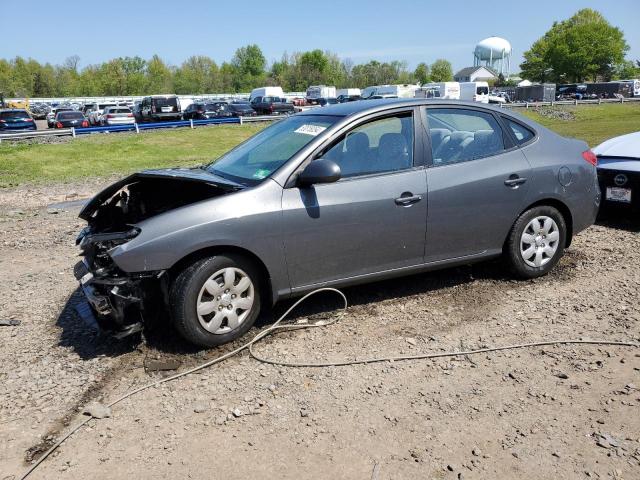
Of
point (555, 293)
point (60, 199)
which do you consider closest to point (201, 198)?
point (555, 293)

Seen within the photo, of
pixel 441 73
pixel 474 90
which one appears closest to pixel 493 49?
pixel 441 73

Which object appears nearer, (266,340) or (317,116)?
(266,340)

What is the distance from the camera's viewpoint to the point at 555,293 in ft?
16.9

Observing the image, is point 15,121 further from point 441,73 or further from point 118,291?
point 441,73

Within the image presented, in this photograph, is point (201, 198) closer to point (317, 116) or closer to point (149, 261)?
point (149, 261)

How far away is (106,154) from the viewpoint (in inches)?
787

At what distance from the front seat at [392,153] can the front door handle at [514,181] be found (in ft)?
3.30

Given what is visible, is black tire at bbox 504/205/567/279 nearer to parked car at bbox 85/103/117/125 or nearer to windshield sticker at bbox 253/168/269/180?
windshield sticker at bbox 253/168/269/180

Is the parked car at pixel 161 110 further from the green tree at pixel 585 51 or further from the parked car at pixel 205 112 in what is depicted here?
the green tree at pixel 585 51

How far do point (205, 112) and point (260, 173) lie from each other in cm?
3304

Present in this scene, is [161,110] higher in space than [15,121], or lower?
higher

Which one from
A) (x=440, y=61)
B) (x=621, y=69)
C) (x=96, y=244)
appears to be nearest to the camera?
(x=96, y=244)

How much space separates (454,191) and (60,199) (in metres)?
9.75

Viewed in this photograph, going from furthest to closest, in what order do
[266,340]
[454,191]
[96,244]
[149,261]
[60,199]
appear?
[60,199] < [454,191] < [266,340] < [96,244] < [149,261]
